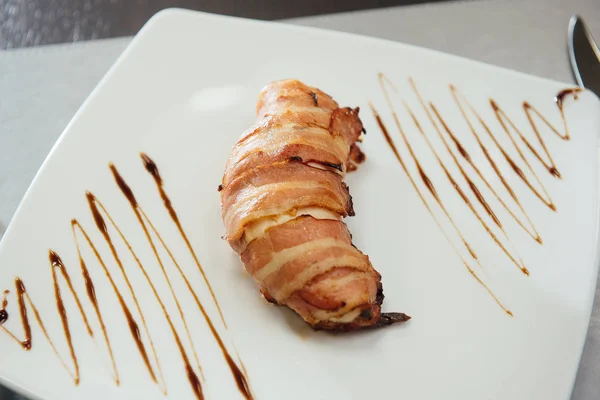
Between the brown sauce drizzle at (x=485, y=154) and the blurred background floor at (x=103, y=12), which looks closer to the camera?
the brown sauce drizzle at (x=485, y=154)

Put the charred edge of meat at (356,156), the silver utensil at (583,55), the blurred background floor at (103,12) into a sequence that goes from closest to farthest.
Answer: the charred edge of meat at (356,156), the silver utensil at (583,55), the blurred background floor at (103,12)

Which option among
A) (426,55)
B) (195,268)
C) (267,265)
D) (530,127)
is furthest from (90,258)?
(530,127)

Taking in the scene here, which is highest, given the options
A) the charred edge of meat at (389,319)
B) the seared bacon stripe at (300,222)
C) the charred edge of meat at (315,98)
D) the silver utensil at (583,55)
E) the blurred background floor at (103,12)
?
the blurred background floor at (103,12)

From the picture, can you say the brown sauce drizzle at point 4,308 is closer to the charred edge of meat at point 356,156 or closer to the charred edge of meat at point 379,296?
the charred edge of meat at point 379,296

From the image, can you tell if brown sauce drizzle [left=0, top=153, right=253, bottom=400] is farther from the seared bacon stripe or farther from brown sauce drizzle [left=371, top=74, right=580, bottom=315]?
brown sauce drizzle [left=371, top=74, right=580, bottom=315]

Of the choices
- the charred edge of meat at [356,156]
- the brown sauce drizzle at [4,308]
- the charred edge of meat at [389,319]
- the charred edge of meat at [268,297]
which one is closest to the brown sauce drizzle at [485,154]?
the charred edge of meat at [356,156]

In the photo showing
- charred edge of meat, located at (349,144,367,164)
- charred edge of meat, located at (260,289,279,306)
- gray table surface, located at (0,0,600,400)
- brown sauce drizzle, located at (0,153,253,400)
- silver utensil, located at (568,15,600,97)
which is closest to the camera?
brown sauce drizzle, located at (0,153,253,400)

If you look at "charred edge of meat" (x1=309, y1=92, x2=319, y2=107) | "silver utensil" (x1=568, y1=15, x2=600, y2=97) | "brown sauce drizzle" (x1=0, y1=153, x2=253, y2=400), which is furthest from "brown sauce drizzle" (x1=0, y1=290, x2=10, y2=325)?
"silver utensil" (x1=568, y1=15, x2=600, y2=97)
